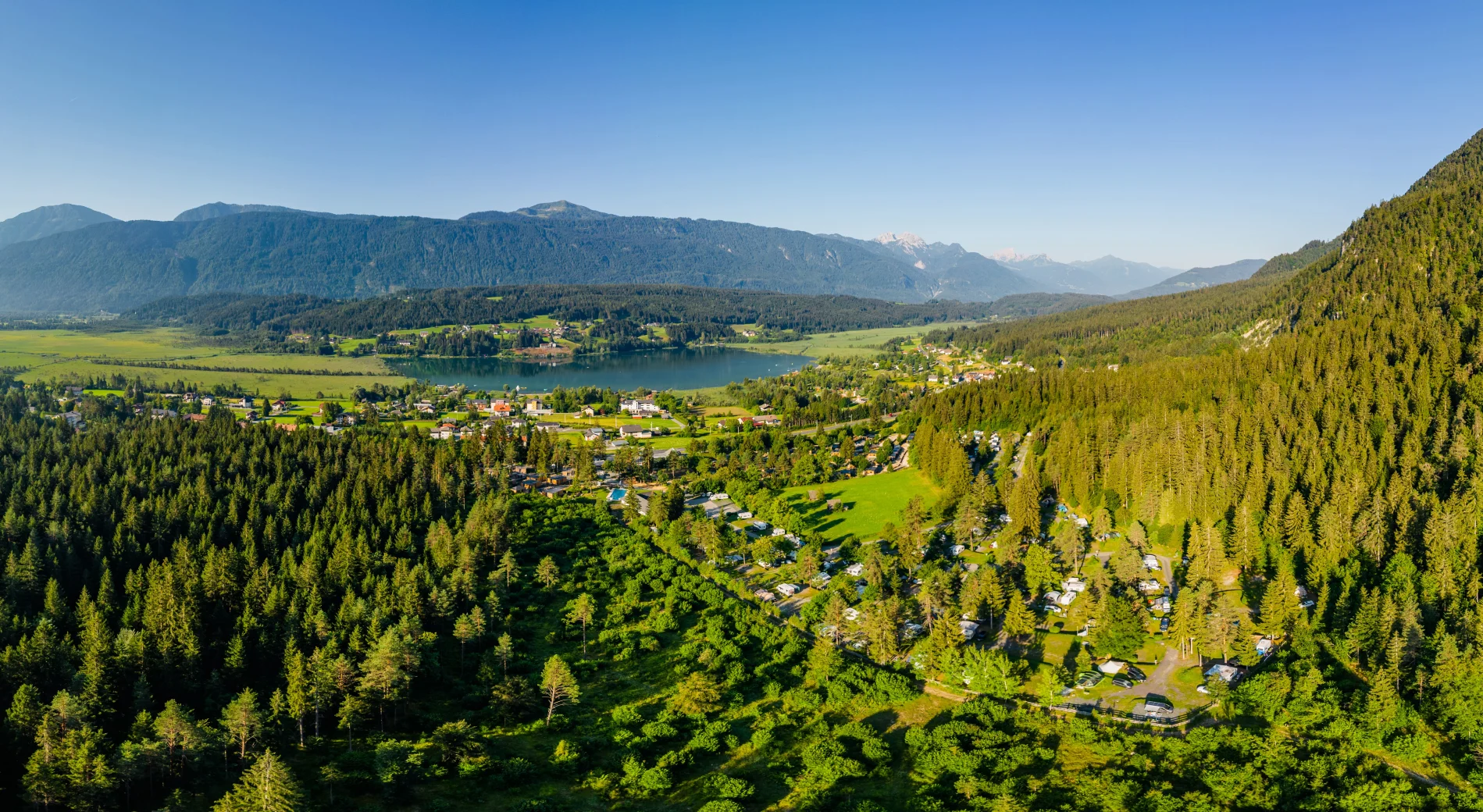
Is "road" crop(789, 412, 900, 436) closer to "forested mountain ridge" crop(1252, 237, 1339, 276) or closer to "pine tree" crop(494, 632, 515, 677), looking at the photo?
"pine tree" crop(494, 632, 515, 677)

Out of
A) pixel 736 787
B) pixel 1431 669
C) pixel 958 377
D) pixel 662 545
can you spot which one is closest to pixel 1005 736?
pixel 736 787

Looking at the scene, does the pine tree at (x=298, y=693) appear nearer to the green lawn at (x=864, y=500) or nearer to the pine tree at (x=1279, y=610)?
the green lawn at (x=864, y=500)

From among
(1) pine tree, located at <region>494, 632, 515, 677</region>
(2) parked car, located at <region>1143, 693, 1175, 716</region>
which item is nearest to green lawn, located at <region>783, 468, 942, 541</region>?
(2) parked car, located at <region>1143, 693, 1175, 716</region>

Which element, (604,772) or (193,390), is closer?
(604,772)

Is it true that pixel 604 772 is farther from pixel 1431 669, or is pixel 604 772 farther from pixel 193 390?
pixel 193 390

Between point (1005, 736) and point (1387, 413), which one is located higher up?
point (1387, 413)

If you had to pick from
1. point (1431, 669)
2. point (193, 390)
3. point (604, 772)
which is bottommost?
point (604, 772)

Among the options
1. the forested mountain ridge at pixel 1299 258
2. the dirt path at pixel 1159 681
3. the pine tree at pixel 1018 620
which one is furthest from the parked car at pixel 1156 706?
the forested mountain ridge at pixel 1299 258

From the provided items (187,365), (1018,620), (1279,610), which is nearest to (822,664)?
(1018,620)
